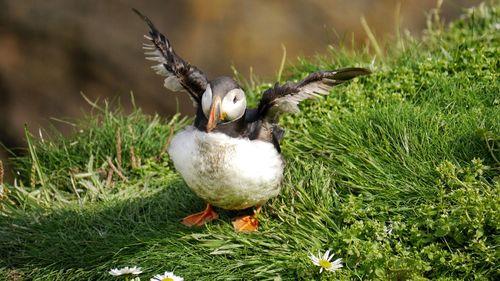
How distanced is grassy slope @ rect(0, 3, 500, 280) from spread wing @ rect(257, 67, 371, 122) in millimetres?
615

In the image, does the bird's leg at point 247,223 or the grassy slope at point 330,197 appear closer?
the grassy slope at point 330,197

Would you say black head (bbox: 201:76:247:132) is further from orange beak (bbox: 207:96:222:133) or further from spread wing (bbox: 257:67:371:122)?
spread wing (bbox: 257:67:371:122)

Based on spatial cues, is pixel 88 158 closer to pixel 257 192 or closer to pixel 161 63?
pixel 161 63

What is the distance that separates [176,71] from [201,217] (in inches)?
34.8

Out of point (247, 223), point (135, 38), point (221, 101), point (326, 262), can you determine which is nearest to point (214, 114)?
point (221, 101)

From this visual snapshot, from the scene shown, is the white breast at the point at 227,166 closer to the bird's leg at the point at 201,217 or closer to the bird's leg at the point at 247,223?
the bird's leg at the point at 247,223

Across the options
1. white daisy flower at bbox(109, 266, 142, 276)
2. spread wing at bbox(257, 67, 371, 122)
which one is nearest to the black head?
spread wing at bbox(257, 67, 371, 122)

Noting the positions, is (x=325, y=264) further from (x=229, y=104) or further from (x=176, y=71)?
(x=176, y=71)

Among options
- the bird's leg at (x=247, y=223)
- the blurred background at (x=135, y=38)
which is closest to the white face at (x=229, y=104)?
the bird's leg at (x=247, y=223)

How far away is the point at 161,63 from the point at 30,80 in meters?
5.57

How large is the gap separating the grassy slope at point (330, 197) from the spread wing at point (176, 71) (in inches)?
31.5

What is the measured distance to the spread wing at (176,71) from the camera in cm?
413

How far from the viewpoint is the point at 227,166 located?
3.94 m

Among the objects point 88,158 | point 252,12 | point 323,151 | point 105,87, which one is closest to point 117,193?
point 88,158
